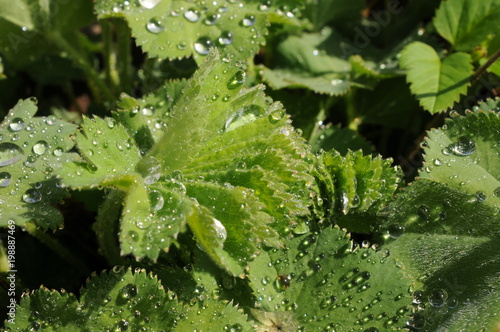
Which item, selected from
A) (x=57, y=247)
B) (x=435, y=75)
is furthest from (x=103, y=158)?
(x=435, y=75)

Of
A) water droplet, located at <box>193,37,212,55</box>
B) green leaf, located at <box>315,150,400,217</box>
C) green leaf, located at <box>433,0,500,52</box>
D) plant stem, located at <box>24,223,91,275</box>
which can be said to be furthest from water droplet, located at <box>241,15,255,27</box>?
plant stem, located at <box>24,223,91,275</box>

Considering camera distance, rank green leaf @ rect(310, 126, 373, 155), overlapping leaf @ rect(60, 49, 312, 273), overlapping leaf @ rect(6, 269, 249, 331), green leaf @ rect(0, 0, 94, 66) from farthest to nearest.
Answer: green leaf @ rect(0, 0, 94, 66) → green leaf @ rect(310, 126, 373, 155) → overlapping leaf @ rect(6, 269, 249, 331) → overlapping leaf @ rect(60, 49, 312, 273)

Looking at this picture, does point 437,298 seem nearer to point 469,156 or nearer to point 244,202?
point 469,156

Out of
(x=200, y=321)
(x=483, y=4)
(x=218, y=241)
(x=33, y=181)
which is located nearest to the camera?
(x=218, y=241)

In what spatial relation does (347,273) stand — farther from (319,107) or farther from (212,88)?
(319,107)

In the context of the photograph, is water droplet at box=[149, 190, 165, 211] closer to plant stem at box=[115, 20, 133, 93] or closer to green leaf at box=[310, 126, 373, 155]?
green leaf at box=[310, 126, 373, 155]

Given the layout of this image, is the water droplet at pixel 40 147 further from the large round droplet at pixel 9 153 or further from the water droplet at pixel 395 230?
the water droplet at pixel 395 230

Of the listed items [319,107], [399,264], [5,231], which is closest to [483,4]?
[319,107]
